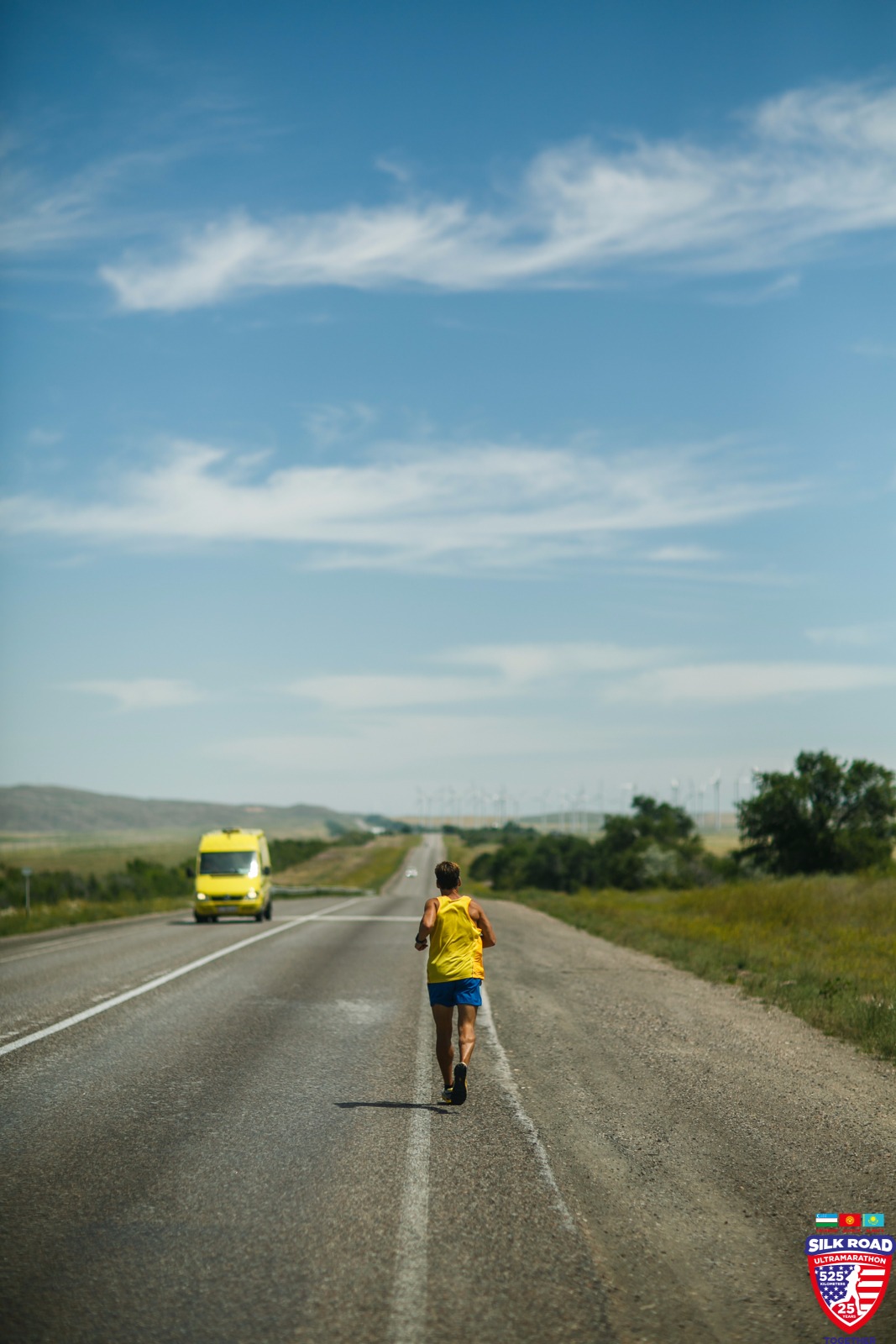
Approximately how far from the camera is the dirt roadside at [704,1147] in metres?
4.93

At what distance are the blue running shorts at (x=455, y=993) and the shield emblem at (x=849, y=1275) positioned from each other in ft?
9.71

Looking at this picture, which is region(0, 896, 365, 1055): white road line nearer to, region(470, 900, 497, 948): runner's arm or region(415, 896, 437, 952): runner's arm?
region(415, 896, 437, 952): runner's arm

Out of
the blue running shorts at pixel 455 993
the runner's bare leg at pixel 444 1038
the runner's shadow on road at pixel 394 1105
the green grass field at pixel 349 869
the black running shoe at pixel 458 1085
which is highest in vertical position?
the blue running shorts at pixel 455 993

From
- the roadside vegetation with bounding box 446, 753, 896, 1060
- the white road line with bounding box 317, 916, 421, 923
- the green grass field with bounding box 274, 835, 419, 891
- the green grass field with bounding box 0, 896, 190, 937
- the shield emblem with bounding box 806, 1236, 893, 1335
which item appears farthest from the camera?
the green grass field with bounding box 274, 835, 419, 891

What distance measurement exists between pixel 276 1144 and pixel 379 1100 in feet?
4.60

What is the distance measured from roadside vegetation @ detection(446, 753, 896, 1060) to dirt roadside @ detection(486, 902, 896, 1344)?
5.23ft

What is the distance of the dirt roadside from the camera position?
4.93m

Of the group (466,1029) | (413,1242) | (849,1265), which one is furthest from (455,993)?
(849,1265)

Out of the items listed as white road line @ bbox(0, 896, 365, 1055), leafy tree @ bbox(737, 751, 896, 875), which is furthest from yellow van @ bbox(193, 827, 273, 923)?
leafy tree @ bbox(737, 751, 896, 875)

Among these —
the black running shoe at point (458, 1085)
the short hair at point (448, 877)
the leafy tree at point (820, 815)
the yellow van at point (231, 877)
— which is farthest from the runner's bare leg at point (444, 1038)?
the leafy tree at point (820, 815)

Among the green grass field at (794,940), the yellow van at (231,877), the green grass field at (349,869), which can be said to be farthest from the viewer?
the green grass field at (349,869)

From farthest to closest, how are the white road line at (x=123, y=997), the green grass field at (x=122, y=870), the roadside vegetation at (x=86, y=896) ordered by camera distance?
1. the green grass field at (x=122, y=870)
2. the roadside vegetation at (x=86, y=896)
3. the white road line at (x=123, y=997)

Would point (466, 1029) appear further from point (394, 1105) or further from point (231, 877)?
point (231, 877)

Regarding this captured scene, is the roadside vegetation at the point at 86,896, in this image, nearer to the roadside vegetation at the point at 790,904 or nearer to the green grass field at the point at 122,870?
the green grass field at the point at 122,870
